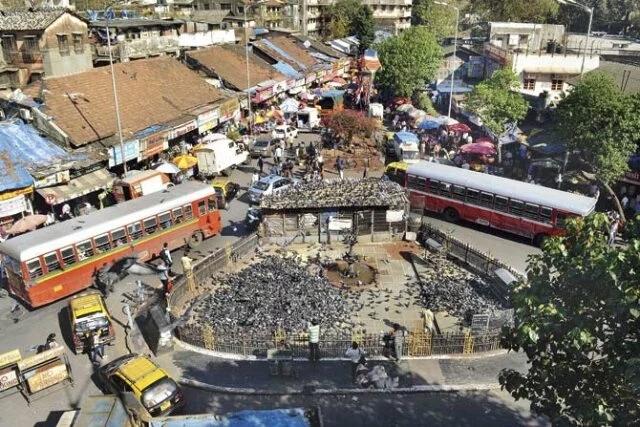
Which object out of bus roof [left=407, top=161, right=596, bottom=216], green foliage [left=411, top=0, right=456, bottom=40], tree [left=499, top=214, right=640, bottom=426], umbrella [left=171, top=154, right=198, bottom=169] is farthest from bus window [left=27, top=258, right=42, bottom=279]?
green foliage [left=411, top=0, right=456, bottom=40]

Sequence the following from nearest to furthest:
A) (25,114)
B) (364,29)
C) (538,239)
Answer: (538,239) < (25,114) < (364,29)

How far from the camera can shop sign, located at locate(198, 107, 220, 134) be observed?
4088cm

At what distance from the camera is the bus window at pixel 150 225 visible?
81.0 ft

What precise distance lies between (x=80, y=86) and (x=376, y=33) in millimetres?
63883

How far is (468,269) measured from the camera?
81.8ft

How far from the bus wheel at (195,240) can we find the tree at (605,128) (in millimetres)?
21003

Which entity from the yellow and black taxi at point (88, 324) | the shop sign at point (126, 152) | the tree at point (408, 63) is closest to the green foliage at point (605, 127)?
the tree at point (408, 63)

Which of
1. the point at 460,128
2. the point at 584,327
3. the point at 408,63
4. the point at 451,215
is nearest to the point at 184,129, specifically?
the point at 451,215

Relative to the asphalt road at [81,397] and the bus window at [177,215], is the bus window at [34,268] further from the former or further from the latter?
the bus window at [177,215]

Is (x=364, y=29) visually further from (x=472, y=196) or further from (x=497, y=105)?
(x=472, y=196)

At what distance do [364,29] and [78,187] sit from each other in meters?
66.3

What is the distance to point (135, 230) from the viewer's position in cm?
2431

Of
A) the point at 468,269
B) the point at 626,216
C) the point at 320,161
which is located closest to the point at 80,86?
the point at 320,161

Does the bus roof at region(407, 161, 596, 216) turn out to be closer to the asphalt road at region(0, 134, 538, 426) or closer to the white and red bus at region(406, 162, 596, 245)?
the white and red bus at region(406, 162, 596, 245)
